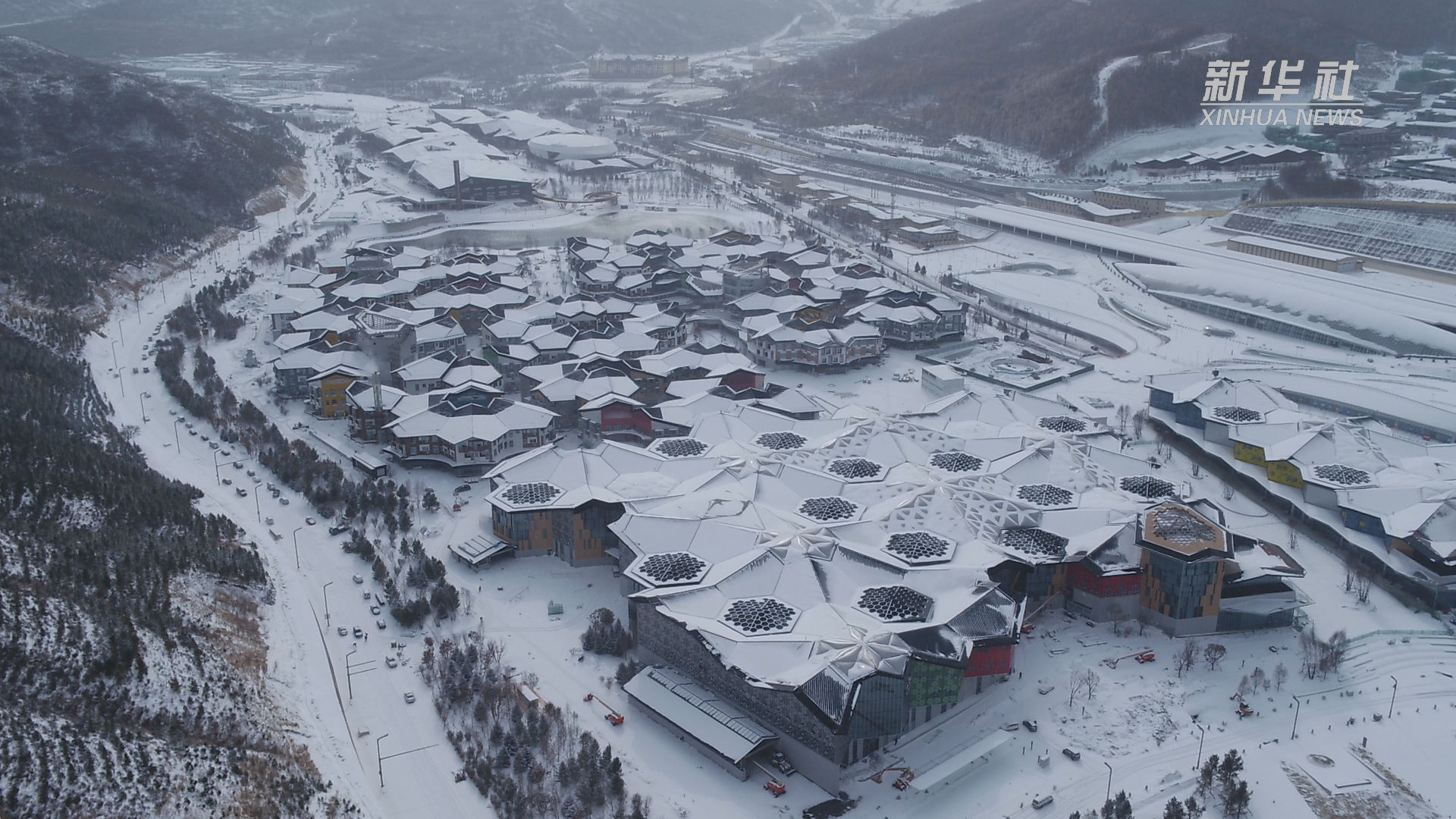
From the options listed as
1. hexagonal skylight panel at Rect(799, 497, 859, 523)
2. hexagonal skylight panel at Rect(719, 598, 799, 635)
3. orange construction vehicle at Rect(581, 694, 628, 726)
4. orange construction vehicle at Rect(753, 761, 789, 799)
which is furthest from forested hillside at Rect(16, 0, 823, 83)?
orange construction vehicle at Rect(753, 761, 789, 799)

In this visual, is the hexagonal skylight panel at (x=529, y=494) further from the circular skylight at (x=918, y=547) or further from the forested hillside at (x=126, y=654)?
the circular skylight at (x=918, y=547)

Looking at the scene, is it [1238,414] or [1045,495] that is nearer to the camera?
[1045,495]

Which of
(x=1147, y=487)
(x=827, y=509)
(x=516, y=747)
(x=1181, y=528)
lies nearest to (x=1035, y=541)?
(x=1181, y=528)

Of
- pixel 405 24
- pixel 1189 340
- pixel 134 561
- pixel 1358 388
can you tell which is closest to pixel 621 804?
pixel 134 561

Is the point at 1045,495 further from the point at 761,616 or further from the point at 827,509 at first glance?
the point at 761,616

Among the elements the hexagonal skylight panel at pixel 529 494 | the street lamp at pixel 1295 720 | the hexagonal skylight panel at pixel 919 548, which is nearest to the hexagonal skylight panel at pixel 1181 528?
the street lamp at pixel 1295 720
